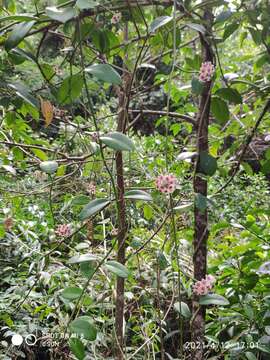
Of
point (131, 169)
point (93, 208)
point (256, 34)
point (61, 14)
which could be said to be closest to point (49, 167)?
point (93, 208)

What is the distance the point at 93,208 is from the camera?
22.9 inches

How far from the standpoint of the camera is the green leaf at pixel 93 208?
1.88 feet

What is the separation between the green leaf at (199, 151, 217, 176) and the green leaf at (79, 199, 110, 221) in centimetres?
19

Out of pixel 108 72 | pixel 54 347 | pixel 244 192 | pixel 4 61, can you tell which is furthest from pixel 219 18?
pixel 244 192

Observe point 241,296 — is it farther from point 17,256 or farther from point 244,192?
point 244,192

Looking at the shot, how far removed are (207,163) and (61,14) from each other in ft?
1.07

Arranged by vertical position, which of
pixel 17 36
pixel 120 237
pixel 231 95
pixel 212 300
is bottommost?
pixel 212 300

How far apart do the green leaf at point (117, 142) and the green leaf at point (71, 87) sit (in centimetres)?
9

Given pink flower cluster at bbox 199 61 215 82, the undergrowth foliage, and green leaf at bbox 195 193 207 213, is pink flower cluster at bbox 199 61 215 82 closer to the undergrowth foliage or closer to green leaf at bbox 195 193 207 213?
the undergrowth foliage

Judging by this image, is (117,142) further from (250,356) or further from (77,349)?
(250,356)

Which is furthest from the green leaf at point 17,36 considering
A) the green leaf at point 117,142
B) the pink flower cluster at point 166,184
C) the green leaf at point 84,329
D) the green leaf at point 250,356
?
the green leaf at point 250,356

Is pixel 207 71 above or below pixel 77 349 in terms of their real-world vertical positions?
above

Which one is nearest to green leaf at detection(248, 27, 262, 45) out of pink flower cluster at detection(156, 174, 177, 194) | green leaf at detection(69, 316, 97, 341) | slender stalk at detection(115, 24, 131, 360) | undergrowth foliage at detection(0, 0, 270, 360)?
undergrowth foliage at detection(0, 0, 270, 360)

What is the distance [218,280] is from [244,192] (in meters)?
1.45
